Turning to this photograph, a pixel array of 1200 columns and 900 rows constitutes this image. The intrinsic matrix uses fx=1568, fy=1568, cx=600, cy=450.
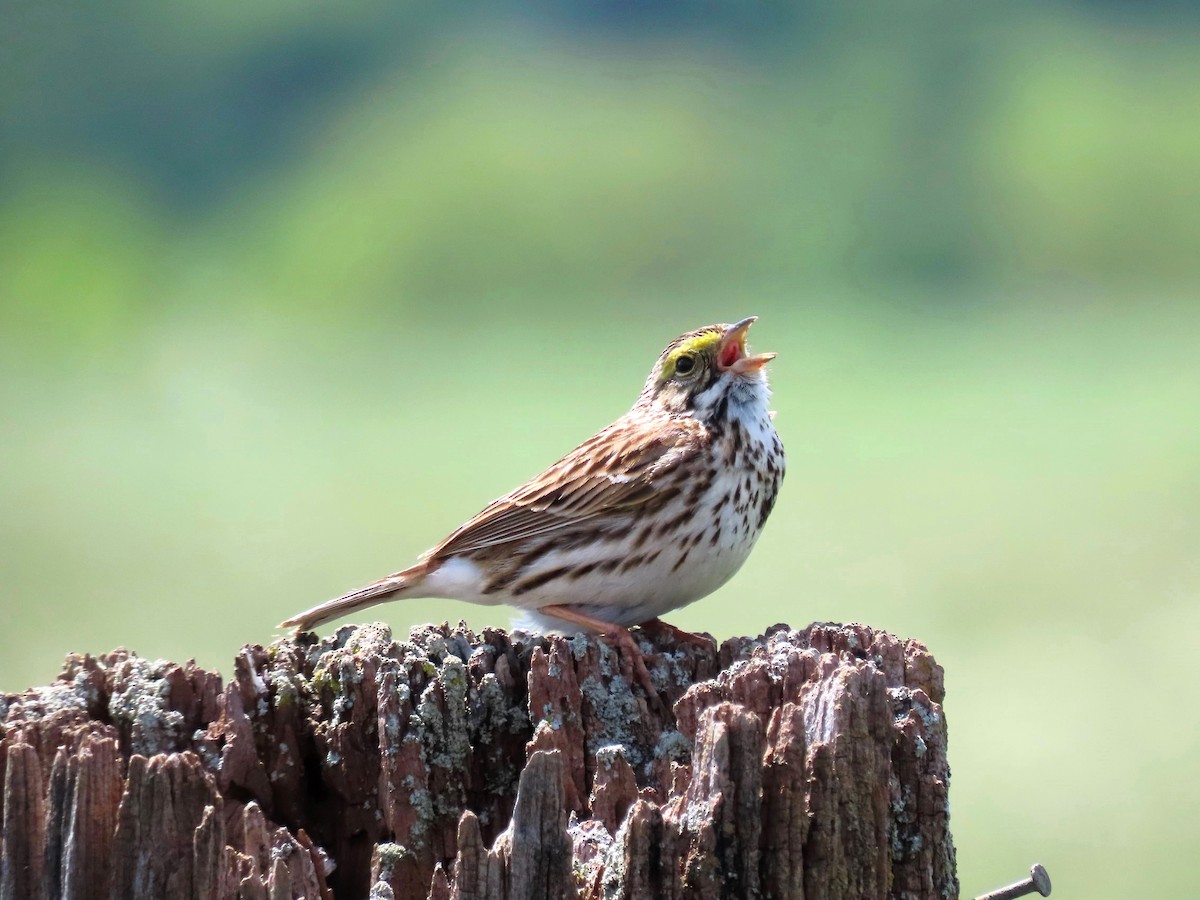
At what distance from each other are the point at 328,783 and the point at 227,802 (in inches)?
11.8

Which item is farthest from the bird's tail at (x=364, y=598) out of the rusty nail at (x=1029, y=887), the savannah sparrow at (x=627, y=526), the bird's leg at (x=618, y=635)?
the rusty nail at (x=1029, y=887)

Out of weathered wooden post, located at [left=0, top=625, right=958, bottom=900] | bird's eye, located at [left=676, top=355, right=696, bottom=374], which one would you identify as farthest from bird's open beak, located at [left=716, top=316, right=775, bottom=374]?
weathered wooden post, located at [left=0, top=625, right=958, bottom=900]

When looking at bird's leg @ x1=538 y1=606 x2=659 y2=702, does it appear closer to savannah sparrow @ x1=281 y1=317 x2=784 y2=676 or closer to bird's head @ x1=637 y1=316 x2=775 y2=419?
savannah sparrow @ x1=281 y1=317 x2=784 y2=676

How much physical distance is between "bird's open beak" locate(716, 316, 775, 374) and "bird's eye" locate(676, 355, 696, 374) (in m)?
0.10

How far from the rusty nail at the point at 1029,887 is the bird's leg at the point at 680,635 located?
1.16 metres

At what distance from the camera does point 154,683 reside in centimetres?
438

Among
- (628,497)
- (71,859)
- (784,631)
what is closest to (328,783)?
(71,859)

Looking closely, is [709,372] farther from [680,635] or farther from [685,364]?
[680,635]

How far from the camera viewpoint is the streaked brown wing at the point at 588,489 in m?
5.74

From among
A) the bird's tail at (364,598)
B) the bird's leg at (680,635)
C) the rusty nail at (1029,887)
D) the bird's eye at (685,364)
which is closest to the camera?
the rusty nail at (1029,887)

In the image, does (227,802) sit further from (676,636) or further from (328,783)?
(676,636)

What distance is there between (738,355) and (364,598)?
1.75m

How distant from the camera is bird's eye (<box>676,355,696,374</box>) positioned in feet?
20.5

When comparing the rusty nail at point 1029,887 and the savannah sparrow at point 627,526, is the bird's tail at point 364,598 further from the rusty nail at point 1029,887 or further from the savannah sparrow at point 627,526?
the rusty nail at point 1029,887
